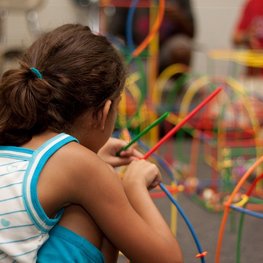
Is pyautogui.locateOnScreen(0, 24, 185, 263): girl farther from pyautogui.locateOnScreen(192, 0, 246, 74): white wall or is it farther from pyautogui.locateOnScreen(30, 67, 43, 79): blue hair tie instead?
pyautogui.locateOnScreen(192, 0, 246, 74): white wall

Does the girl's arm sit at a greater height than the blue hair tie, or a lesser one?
lesser

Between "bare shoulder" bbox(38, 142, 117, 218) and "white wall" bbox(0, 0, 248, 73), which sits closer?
"bare shoulder" bbox(38, 142, 117, 218)

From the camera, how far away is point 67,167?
846 millimetres

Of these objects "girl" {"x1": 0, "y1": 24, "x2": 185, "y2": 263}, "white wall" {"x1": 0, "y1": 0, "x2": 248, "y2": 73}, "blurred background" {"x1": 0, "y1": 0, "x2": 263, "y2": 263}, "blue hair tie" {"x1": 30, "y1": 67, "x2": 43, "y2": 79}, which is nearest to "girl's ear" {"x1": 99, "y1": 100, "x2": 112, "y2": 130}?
"girl" {"x1": 0, "y1": 24, "x2": 185, "y2": 263}

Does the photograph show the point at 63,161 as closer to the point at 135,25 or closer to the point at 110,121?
the point at 110,121

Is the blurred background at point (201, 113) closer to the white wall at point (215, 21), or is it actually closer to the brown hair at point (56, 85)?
the white wall at point (215, 21)

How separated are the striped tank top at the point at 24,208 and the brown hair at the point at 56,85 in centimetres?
5

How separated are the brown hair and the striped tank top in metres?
0.05

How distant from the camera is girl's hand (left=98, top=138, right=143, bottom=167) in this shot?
43.5 inches

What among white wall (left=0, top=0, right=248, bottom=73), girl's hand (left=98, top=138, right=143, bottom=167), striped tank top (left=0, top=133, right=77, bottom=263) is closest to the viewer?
striped tank top (left=0, top=133, right=77, bottom=263)

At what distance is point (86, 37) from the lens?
929 mm

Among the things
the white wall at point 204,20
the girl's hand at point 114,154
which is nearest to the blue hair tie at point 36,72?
the girl's hand at point 114,154

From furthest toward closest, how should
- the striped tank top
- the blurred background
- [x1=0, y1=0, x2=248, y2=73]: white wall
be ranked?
1. [x1=0, y1=0, x2=248, y2=73]: white wall
2. the blurred background
3. the striped tank top

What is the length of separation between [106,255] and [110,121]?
236 mm
